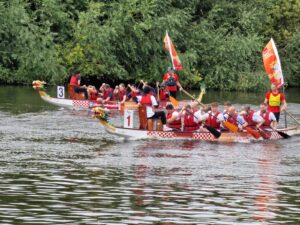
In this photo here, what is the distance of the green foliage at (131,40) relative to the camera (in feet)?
181

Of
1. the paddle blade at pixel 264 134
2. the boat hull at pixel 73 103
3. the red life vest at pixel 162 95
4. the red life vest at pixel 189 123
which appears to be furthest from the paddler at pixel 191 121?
the red life vest at pixel 162 95

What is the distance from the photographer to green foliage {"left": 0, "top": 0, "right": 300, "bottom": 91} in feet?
181

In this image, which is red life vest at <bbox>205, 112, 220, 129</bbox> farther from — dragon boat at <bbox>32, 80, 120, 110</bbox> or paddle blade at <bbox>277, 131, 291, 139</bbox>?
dragon boat at <bbox>32, 80, 120, 110</bbox>

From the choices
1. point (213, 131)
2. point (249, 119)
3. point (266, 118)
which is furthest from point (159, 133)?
point (266, 118)

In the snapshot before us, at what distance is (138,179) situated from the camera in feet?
71.8

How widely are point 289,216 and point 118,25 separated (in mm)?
40035

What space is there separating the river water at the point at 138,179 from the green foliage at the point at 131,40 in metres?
21.9

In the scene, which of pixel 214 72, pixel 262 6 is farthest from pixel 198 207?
pixel 262 6

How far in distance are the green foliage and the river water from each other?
21.9 metres

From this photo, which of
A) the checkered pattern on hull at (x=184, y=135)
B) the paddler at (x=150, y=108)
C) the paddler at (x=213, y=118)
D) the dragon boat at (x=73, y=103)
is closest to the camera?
the checkered pattern on hull at (x=184, y=135)

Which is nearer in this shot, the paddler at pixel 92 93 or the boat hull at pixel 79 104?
the boat hull at pixel 79 104

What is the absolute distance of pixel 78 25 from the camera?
5678 cm

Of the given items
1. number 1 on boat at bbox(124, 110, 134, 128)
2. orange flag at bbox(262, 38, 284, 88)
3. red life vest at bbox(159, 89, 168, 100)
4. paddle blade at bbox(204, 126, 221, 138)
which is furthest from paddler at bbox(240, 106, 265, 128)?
red life vest at bbox(159, 89, 168, 100)

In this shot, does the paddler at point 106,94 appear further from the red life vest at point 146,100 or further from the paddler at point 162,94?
the red life vest at point 146,100
